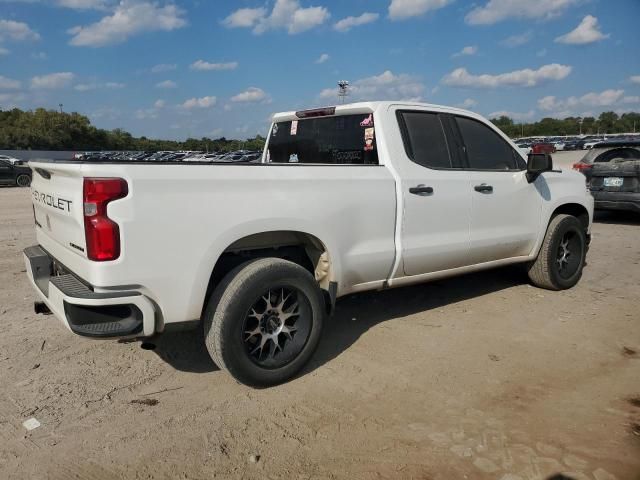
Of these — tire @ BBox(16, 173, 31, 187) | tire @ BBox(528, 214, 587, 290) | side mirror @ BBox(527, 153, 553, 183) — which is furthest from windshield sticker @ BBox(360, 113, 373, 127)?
tire @ BBox(16, 173, 31, 187)

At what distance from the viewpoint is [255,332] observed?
3422 mm

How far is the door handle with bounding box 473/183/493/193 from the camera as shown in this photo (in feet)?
15.3

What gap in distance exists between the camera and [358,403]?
331 cm

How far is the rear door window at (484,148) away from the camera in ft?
15.8

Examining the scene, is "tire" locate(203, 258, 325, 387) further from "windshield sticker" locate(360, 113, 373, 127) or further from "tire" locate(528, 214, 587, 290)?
"tire" locate(528, 214, 587, 290)

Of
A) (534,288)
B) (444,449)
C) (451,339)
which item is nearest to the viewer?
(444,449)

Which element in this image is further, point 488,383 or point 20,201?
point 20,201

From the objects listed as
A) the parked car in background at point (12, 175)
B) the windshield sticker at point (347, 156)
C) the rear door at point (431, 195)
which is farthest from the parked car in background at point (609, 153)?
the parked car in background at point (12, 175)

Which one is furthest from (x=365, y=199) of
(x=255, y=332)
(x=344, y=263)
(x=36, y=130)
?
(x=36, y=130)

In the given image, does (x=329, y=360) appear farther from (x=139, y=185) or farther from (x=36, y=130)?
(x=36, y=130)

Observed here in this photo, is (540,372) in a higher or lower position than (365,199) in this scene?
lower

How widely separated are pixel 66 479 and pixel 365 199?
98.2 inches

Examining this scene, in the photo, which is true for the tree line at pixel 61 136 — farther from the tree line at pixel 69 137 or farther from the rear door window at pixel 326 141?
the rear door window at pixel 326 141

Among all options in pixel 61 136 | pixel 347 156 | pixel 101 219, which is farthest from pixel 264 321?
pixel 61 136
